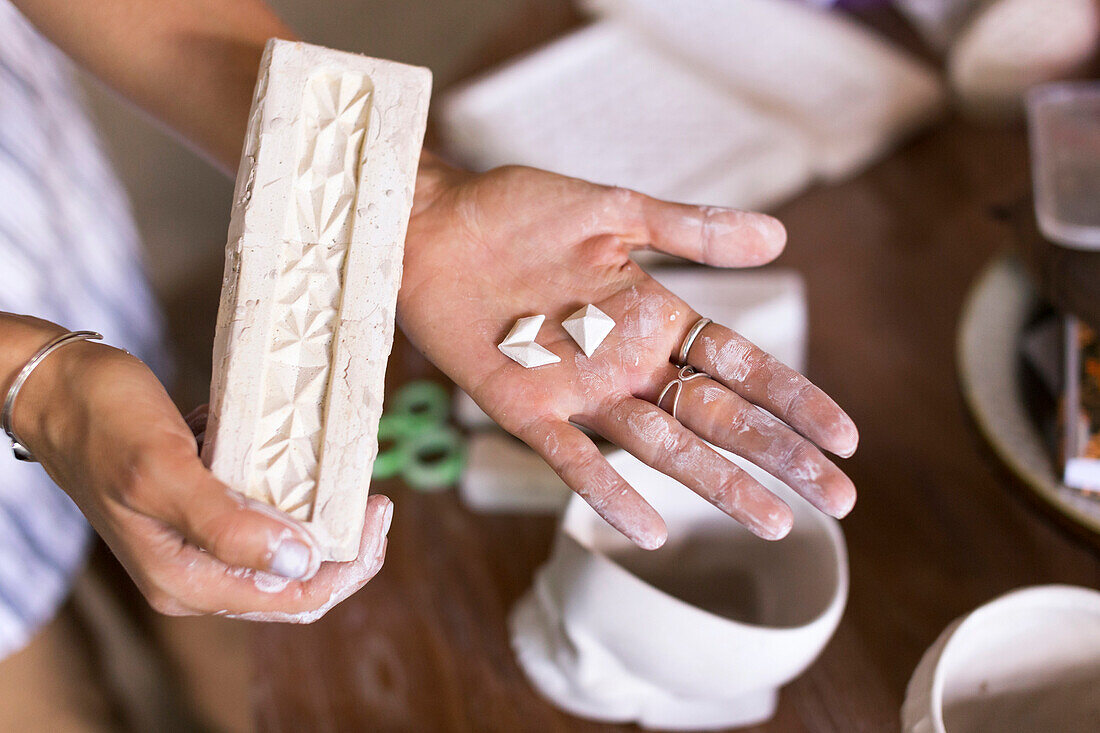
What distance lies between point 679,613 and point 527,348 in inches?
9.1

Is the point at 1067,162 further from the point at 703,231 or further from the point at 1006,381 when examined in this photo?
the point at 703,231

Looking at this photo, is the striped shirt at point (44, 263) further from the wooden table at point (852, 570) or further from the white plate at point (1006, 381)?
the white plate at point (1006, 381)

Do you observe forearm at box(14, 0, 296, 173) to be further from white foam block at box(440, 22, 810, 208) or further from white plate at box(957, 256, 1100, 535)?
white plate at box(957, 256, 1100, 535)

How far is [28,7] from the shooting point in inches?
30.3

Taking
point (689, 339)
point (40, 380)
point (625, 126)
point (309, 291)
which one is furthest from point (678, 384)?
point (625, 126)

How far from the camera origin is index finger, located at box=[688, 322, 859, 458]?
58 cm

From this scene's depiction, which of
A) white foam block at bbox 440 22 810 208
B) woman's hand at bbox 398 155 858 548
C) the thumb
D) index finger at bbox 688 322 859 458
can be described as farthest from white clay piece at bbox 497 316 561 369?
white foam block at bbox 440 22 810 208

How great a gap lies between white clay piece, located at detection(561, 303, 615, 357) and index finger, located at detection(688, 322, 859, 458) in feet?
0.24

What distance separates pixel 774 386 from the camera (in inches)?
24.0

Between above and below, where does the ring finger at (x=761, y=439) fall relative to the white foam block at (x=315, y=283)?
below

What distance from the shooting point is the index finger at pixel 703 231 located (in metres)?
0.67

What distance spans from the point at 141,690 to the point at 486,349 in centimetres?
74

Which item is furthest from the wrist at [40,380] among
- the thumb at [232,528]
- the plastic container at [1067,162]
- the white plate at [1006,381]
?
the plastic container at [1067,162]

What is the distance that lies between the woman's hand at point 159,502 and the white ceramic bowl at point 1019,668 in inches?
14.5
